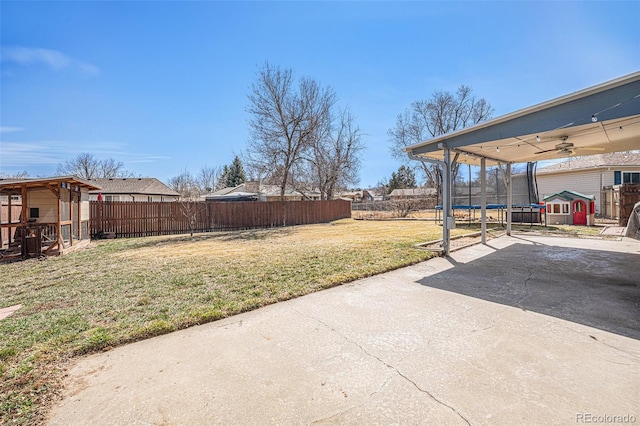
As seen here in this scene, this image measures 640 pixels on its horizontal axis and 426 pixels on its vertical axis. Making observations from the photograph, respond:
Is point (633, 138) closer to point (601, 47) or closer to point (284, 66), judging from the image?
point (601, 47)

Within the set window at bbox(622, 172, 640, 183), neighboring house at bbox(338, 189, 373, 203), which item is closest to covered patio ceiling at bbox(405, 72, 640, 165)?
window at bbox(622, 172, 640, 183)

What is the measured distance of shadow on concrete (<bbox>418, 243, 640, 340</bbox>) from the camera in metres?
3.09

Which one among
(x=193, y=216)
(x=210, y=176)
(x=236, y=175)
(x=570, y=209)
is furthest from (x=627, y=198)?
(x=210, y=176)

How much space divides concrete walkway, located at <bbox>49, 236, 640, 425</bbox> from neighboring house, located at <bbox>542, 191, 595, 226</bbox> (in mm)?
11416

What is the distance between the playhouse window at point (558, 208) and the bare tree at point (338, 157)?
13.5 m

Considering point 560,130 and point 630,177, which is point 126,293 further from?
point 630,177

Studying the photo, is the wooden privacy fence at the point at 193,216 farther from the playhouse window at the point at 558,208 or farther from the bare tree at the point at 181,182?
the bare tree at the point at 181,182

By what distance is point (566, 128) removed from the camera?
4914 millimetres

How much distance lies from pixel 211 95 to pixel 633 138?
49.4ft

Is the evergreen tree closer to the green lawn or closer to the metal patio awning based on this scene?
the green lawn

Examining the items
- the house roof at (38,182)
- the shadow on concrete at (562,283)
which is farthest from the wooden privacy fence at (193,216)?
the shadow on concrete at (562,283)

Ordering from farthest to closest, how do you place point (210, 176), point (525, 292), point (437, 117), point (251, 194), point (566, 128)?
point (210, 176), point (251, 194), point (437, 117), point (566, 128), point (525, 292)

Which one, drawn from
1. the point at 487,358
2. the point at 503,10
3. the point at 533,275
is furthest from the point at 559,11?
the point at 487,358

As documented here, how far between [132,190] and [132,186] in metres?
0.82
